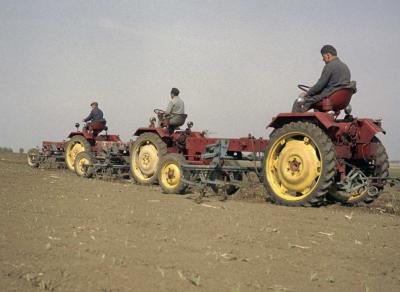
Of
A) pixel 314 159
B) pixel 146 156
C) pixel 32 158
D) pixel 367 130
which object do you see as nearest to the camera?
pixel 314 159

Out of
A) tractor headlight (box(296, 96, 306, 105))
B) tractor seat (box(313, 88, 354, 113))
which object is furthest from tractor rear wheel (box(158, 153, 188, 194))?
tractor seat (box(313, 88, 354, 113))

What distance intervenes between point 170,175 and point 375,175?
3513mm

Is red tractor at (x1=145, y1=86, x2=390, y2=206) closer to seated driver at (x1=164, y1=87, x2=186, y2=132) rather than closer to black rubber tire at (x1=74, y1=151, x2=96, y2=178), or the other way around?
seated driver at (x1=164, y1=87, x2=186, y2=132)

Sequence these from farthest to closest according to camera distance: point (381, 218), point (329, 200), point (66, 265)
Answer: point (329, 200) → point (381, 218) → point (66, 265)

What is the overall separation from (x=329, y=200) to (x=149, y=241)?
4.77 m

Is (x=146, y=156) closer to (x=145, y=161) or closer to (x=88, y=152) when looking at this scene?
(x=145, y=161)

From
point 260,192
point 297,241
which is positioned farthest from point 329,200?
point 297,241

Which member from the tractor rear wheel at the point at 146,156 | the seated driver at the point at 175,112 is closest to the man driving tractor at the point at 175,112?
the seated driver at the point at 175,112

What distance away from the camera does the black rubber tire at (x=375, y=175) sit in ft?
23.3

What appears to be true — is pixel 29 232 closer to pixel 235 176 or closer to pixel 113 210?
pixel 113 210

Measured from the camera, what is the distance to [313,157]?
648cm

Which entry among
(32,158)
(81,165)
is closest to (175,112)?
(81,165)

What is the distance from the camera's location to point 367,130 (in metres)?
6.77

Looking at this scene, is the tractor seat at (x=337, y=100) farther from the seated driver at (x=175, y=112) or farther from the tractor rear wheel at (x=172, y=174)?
the seated driver at (x=175, y=112)
